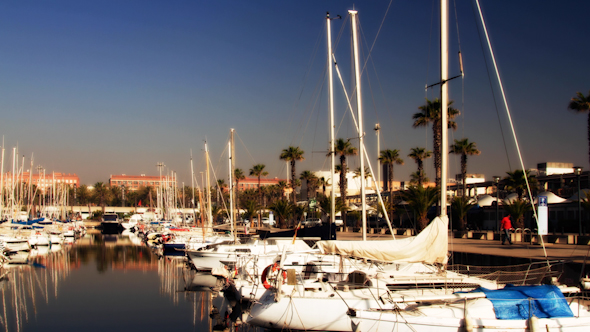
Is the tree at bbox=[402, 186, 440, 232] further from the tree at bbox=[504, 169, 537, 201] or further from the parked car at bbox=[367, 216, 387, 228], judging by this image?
the parked car at bbox=[367, 216, 387, 228]

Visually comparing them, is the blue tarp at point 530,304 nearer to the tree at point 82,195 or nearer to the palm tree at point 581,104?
the palm tree at point 581,104

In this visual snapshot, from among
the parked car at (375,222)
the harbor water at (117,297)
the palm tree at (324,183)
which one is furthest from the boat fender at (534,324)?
the palm tree at (324,183)

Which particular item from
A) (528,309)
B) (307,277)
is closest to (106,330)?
(307,277)

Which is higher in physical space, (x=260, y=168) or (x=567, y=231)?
(x=260, y=168)

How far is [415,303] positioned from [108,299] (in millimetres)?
14635

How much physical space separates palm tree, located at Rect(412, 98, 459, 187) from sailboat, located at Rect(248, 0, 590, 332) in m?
26.0

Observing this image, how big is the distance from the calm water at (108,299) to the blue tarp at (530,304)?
7671 millimetres

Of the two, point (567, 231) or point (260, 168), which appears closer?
point (567, 231)

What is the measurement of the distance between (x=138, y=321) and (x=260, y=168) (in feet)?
216

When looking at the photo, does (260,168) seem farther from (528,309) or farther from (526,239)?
(528,309)

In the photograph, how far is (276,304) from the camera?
12930 mm

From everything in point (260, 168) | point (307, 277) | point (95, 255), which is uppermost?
point (260, 168)

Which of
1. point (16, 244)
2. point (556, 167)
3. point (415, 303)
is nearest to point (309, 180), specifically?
point (556, 167)

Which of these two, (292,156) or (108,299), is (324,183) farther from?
(108,299)
